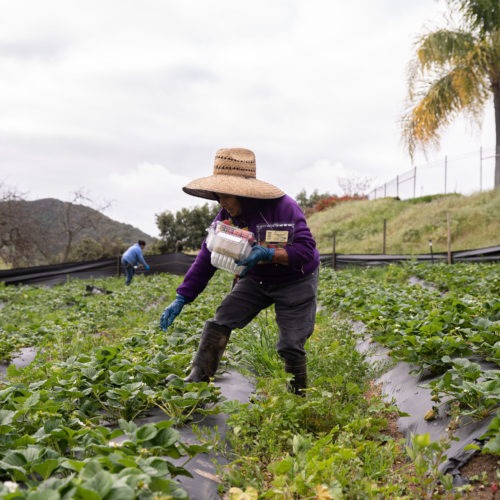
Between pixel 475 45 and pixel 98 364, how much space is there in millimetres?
18782

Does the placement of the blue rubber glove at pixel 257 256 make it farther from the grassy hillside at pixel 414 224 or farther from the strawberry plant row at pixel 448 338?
the grassy hillside at pixel 414 224

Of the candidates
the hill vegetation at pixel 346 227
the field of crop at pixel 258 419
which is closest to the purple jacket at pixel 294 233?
the field of crop at pixel 258 419

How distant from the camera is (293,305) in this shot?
135 inches

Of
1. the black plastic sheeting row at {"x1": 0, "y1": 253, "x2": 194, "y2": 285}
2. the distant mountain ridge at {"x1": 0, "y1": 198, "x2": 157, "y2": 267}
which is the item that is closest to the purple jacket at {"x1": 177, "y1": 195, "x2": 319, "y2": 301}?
the black plastic sheeting row at {"x1": 0, "y1": 253, "x2": 194, "y2": 285}

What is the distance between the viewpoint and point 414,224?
2030 centimetres

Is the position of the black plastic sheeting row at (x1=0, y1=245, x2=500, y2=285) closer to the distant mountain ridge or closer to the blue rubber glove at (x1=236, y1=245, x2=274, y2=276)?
the blue rubber glove at (x1=236, y1=245, x2=274, y2=276)

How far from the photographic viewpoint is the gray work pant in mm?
3418

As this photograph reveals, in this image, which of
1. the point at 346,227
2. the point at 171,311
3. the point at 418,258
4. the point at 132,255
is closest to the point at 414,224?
the point at 346,227

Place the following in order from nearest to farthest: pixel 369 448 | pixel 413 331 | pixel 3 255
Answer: pixel 369 448, pixel 413 331, pixel 3 255

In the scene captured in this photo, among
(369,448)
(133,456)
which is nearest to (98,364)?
(133,456)

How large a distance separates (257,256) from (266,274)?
1.12ft

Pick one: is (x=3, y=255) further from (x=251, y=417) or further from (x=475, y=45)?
(x=251, y=417)

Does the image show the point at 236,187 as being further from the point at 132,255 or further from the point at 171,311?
the point at 132,255

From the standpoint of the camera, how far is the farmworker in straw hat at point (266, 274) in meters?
3.32
